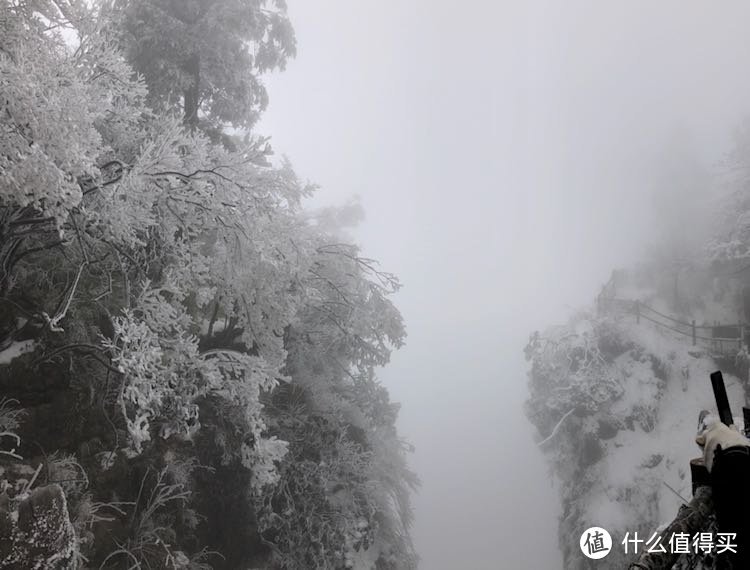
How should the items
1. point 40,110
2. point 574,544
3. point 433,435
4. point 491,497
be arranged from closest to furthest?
point 40,110
point 574,544
point 491,497
point 433,435

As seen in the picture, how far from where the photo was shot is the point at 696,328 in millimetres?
20250

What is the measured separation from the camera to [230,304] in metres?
7.67

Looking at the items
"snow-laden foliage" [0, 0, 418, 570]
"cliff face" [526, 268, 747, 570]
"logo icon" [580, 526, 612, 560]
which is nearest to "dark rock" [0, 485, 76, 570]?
"snow-laden foliage" [0, 0, 418, 570]

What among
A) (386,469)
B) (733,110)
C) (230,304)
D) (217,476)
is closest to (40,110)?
(230,304)

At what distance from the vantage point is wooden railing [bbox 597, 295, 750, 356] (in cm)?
1892

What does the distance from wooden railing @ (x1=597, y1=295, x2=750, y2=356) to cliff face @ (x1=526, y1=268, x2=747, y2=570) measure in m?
0.07

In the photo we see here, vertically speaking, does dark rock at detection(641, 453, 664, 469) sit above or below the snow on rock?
above

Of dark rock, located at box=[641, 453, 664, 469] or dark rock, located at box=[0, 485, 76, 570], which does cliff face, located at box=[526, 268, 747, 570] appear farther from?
dark rock, located at box=[0, 485, 76, 570]

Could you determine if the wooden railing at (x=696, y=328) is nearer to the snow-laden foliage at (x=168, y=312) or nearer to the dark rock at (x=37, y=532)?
the snow-laden foliage at (x=168, y=312)

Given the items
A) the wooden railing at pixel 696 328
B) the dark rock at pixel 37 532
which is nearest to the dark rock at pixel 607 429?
the wooden railing at pixel 696 328

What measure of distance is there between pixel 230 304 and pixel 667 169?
3000 centimetres

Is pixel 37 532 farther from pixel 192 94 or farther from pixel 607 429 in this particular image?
pixel 607 429

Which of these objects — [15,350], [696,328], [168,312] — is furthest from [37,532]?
[696,328]

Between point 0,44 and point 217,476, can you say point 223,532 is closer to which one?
point 217,476
